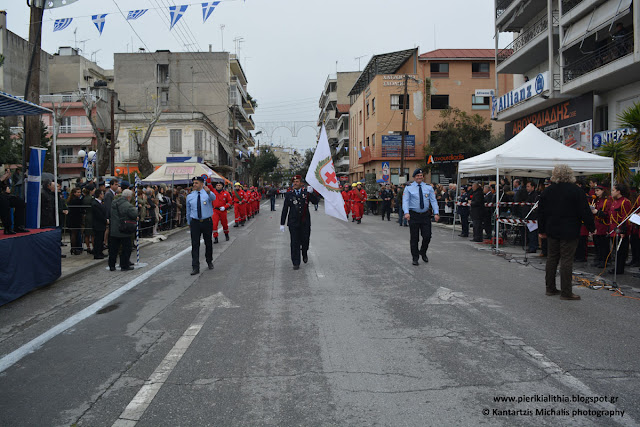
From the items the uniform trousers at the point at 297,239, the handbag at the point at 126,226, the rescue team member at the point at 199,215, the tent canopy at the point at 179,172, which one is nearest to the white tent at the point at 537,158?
the uniform trousers at the point at 297,239

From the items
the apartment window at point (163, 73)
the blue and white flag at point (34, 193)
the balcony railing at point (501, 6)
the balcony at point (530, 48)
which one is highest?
the apartment window at point (163, 73)

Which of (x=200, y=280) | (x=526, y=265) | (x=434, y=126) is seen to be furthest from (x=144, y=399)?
(x=434, y=126)

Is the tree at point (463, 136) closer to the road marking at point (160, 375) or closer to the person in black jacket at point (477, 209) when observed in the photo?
the person in black jacket at point (477, 209)

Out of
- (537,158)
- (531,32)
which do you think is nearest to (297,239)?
(537,158)

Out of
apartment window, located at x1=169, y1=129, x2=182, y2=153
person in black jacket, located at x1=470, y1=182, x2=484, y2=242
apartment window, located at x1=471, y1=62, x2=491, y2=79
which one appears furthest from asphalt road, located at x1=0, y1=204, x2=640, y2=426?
apartment window, located at x1=471, y1=62, x2=491, y2=79

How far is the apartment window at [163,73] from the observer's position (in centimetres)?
5584

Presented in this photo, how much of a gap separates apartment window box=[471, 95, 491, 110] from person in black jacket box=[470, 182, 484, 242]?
1318 inches

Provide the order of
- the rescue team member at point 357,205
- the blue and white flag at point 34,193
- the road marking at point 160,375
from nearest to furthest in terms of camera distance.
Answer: the road marking at point 160,375 < the blue and white flag at point 34,193 < the rescue team member at point 357,205

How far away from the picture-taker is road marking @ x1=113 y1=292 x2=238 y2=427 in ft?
11.6

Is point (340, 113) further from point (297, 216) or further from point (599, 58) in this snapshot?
point (297, 216)

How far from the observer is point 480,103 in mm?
45562

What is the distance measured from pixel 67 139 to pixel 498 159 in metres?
45.6

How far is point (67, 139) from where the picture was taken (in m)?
46.9

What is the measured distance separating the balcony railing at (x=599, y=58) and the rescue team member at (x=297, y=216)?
1340 cm
